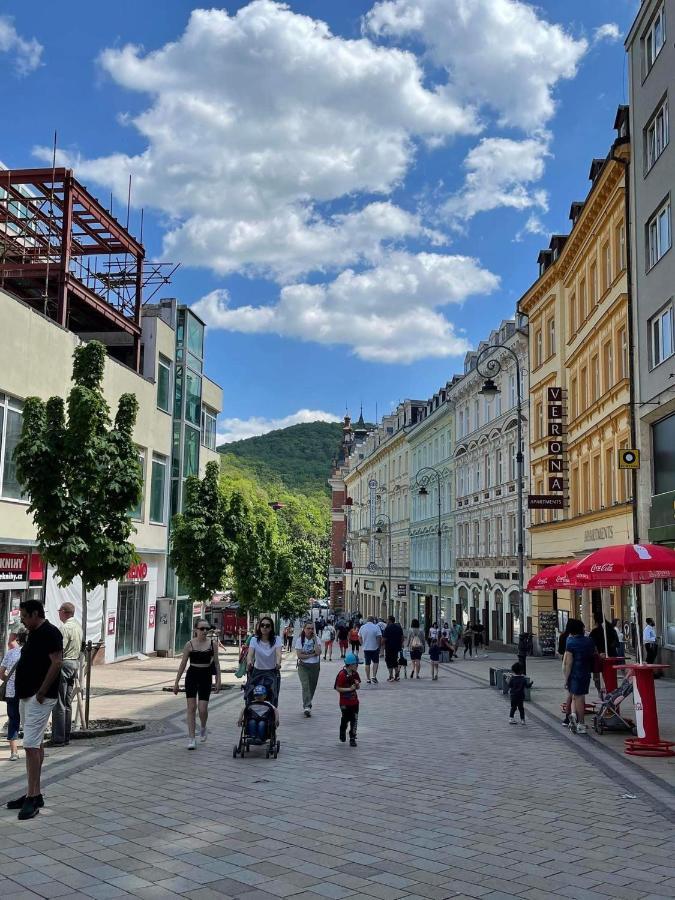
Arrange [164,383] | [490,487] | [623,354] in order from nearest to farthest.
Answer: [623,354]
[164,383]
[490,487]

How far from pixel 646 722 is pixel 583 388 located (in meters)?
22.5

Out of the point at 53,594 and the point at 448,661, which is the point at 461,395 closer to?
the point at 448,661

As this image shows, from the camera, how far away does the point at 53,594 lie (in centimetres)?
2459

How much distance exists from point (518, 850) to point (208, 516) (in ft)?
54.8

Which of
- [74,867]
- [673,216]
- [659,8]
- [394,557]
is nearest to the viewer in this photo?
[74,867]

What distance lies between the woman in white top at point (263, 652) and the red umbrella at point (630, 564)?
5.18 m

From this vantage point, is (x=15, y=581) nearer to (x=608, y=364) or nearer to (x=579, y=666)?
(x=579, y=666)

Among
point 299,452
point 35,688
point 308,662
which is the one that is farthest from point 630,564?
point 299,452

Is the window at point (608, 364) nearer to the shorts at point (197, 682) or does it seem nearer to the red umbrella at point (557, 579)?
the red umbrella at point (557, 579)

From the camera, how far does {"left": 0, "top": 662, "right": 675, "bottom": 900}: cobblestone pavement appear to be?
5836 millimetres

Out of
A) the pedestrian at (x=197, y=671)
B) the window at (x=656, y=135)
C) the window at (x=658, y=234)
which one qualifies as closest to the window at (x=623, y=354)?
the window at (x=658, y=234)

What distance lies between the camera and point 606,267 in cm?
2947

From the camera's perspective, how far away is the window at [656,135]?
75.7 feet

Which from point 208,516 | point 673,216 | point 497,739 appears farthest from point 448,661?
point 497,739
